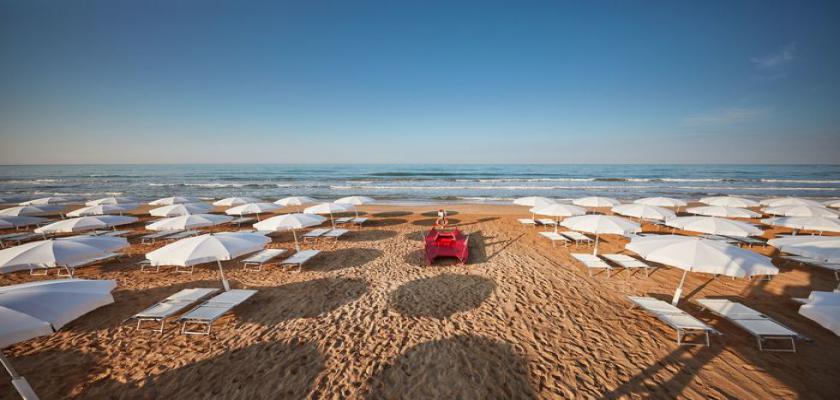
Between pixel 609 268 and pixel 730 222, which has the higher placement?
pixel 730 222

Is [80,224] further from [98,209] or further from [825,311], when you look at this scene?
[825,311]

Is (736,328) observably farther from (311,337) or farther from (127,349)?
(127,349)

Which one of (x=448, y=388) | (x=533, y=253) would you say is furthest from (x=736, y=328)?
(x=448, y=388)

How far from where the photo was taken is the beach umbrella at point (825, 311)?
3529 mm

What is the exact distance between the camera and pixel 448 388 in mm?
4059

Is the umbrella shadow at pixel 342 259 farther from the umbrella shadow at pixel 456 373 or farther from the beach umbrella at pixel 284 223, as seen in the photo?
the umbrella shadow at pixel 456 373

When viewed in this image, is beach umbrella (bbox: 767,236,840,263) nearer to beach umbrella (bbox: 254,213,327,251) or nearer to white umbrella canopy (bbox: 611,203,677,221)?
white umbrella canopy (bbox: 611,203,677,221)

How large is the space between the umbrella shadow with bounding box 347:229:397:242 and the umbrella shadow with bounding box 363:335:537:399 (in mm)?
7452

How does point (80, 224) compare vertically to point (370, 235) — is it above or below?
above

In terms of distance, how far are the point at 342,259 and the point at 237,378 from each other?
5.22 metres

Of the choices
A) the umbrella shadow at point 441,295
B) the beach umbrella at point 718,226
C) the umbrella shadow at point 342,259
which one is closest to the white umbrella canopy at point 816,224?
the beach umbrella at point 718,226

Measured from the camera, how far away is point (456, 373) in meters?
4.33

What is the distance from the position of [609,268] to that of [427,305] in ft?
19.0

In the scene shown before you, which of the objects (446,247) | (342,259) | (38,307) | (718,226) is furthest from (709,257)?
(38,307)
